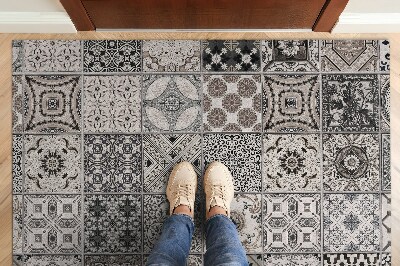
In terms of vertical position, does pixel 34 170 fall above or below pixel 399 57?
below

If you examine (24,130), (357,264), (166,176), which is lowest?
(357,264)

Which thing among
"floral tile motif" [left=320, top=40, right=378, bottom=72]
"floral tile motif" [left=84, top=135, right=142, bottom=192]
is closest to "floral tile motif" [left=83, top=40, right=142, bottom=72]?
"floral tile motif" [left=84, top=135, right=142, bottom=192]

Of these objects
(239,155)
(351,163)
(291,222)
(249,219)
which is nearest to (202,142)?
(239,155)

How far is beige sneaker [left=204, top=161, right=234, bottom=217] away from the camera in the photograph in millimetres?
1385

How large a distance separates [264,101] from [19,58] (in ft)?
2.75

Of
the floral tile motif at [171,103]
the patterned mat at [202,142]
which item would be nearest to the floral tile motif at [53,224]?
the patterned mat at [202,142]

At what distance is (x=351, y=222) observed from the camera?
1.44m

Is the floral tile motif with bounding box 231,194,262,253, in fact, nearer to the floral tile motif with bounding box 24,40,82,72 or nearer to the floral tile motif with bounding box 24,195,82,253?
the floral tile motif with bounding box 24,195,82,253

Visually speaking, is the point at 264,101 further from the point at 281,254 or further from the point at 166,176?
the point at 281,254

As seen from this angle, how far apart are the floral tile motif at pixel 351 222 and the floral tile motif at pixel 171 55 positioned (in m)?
0.65

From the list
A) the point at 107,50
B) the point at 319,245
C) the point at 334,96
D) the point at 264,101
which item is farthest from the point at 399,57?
the point at 107,50

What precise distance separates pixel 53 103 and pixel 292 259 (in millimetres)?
971

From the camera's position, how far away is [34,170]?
143cm

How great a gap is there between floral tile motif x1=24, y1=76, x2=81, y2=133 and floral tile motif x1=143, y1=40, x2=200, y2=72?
0.25m
